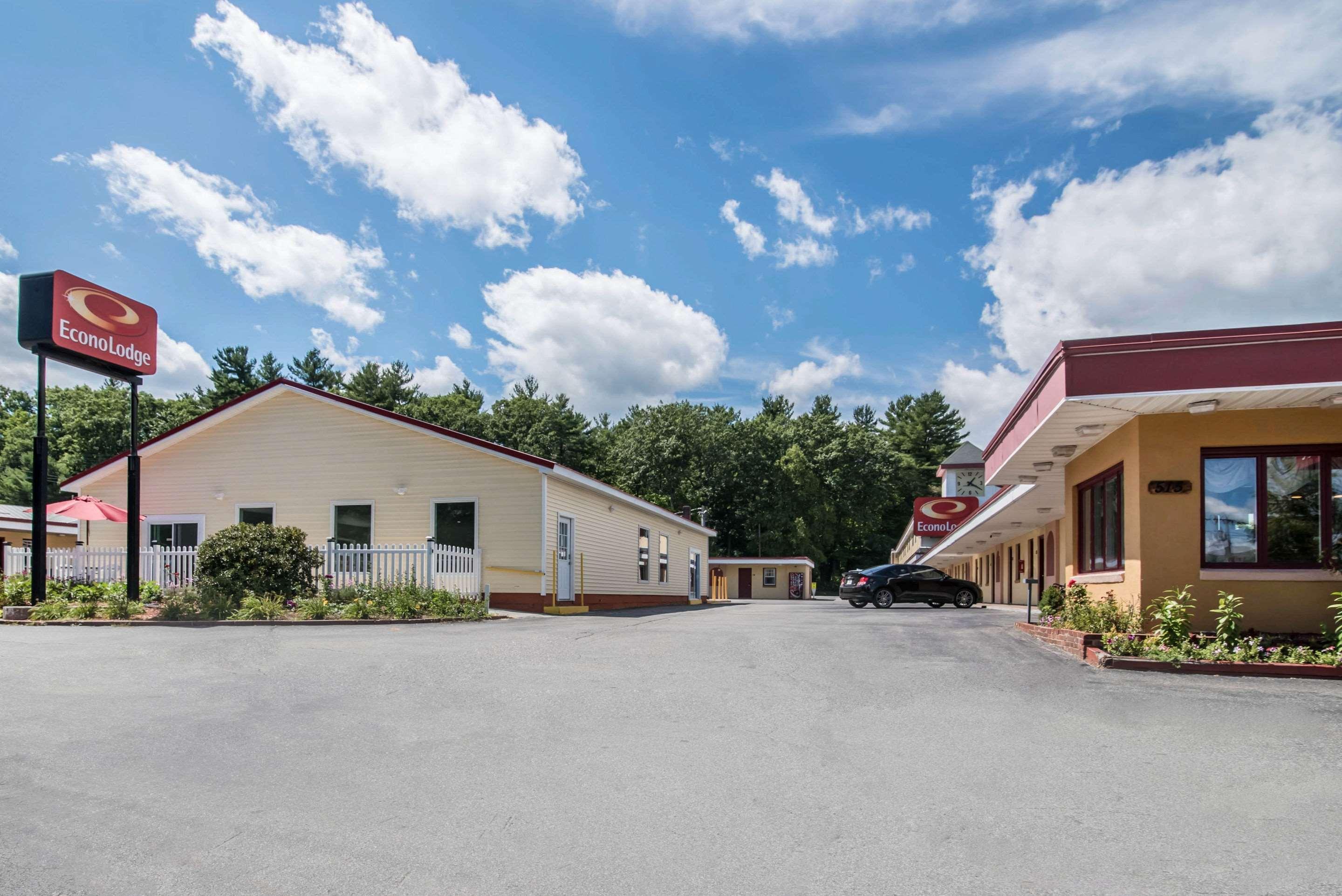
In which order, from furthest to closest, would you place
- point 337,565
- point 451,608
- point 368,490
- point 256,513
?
point 256,513 < point 368,490 < point 337,565 < point 451,608

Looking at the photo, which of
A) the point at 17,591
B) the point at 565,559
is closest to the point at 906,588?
the point at 565,559

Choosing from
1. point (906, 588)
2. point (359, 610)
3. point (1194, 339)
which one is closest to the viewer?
point (1194, 339)

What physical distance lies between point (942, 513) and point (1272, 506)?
38.1 m

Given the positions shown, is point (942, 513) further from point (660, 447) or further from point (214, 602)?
point (214, 602)

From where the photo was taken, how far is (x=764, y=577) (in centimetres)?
6012

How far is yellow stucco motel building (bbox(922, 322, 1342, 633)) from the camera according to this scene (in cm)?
991

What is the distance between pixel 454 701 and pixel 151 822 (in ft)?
10.4

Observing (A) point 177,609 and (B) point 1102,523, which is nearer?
(B) point 1102,523

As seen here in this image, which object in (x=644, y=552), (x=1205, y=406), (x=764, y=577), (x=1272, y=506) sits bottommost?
(x=764, y=577)

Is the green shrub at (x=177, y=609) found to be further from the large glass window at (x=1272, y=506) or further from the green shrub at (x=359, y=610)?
the large glass window at (x=1272, y=506)

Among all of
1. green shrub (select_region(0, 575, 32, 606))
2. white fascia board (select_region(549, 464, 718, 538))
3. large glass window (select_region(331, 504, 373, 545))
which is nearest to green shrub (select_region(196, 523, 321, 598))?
green shrub (select_region(0, 575, 32, 606))

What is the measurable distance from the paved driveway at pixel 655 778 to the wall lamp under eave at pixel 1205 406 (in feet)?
10.6

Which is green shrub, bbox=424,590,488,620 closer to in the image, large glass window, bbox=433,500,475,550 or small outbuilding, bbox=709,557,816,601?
large glass window, bbox=433,500,475,550

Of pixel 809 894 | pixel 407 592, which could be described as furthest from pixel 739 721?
pixel 407 592
